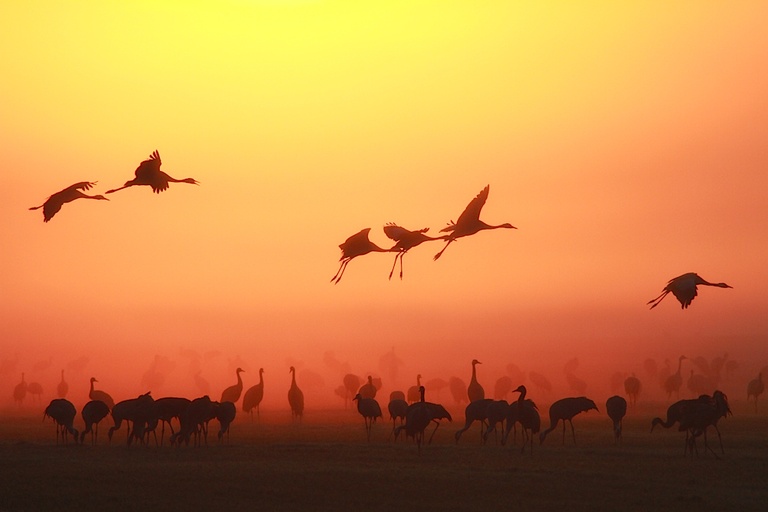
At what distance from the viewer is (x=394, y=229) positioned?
34406mm

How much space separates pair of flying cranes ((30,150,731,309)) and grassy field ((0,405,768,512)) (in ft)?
17.8

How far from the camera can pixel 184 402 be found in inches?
1673

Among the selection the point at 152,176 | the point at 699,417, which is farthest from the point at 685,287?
the point at 152,176

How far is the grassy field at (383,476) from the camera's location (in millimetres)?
27609

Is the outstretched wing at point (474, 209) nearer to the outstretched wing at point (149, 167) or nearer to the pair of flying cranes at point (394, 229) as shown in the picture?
the pair of flying cranes at point (394, 229)

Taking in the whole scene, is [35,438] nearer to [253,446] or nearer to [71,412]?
[71,412]

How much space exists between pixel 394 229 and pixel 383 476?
24.6 feet

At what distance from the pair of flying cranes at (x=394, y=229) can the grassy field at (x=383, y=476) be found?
5.41m

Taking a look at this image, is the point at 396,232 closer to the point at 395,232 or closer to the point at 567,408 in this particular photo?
the point at 395,232

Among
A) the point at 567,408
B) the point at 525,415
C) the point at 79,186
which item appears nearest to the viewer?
the point at 79,186

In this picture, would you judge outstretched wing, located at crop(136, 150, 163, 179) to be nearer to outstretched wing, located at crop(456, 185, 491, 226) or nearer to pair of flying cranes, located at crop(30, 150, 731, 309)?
pair of flying cranes, located at crop(30, 150, 731, 309)

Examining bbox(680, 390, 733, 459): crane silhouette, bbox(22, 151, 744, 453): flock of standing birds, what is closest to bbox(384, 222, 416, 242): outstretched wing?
bbox(22, 151, 744, 453): flock of standing birds

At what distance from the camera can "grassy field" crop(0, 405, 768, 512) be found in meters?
27.6

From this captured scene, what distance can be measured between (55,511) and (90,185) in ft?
26.5
